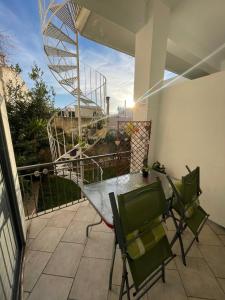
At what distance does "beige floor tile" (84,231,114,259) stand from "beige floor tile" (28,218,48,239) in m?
0.65

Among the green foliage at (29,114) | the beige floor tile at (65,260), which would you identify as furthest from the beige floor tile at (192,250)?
the green foliage at (29,114)

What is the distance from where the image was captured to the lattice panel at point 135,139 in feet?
7.65

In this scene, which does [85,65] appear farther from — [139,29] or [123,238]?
[123,238]

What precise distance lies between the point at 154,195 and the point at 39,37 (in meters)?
3.66

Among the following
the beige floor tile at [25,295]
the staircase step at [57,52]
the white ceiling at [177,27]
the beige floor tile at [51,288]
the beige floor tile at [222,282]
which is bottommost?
the beige floor tile at [25,295]

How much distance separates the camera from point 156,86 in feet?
8.07

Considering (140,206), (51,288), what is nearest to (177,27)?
(140,206)

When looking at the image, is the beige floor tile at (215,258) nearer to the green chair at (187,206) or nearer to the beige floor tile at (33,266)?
the green chair at (187,206)

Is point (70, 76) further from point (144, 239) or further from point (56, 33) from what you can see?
point (144, 239)

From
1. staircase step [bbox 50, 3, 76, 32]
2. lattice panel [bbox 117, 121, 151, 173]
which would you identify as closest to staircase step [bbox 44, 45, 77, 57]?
staircase step [bbox 50, 3, 76, 32]

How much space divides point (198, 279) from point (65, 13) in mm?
4404

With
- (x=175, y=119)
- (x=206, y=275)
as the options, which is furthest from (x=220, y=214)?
(x=175, y=119)

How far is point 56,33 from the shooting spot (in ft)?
10.3

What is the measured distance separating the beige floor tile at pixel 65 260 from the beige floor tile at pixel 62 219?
1.08 feet
